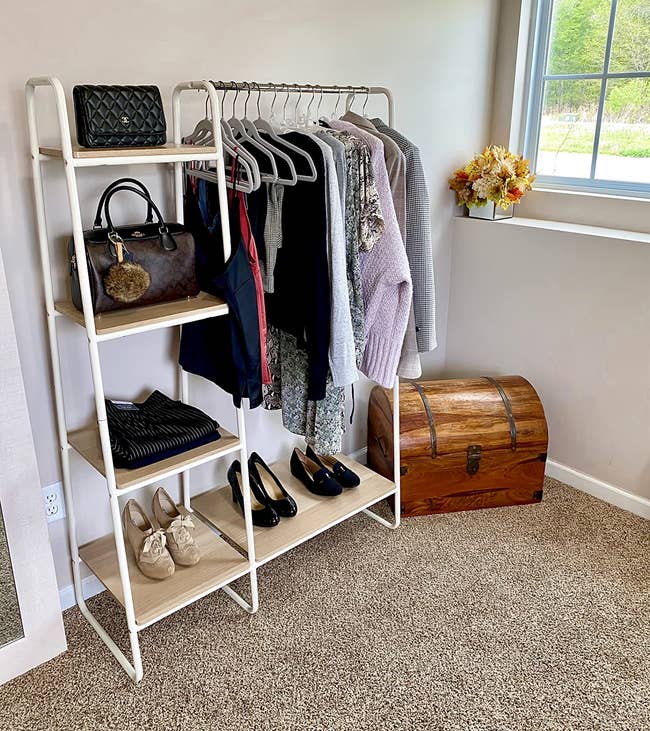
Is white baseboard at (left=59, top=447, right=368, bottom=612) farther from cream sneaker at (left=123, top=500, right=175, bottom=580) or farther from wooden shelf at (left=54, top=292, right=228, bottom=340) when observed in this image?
wooden shelf at (left=54, top=292, right=228, bottom=340)

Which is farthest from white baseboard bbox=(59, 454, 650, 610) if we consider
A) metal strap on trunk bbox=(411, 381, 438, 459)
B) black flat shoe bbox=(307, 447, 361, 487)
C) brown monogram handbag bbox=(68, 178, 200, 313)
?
brown monogram handbag bbox=(68, 178, 200, 313)

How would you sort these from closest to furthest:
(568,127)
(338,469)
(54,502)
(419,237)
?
(54,502)
(419,237)
(338,469)
(568,127)

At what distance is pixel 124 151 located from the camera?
4.97ft

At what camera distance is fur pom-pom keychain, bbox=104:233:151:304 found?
1.58 meters

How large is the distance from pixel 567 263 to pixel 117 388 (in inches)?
67.7

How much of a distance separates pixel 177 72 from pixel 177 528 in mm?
1317

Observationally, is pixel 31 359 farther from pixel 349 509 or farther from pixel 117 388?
pixel 349 509

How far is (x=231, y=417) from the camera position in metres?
2.36

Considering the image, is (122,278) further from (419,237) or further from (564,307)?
(564,307)

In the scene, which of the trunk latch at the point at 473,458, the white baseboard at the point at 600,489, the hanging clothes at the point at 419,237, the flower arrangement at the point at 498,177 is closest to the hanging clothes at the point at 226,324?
the hanging clothes at the point at 419,237

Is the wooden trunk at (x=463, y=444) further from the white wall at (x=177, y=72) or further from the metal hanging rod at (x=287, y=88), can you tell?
the metal hanging rod at (x=287, y=88)

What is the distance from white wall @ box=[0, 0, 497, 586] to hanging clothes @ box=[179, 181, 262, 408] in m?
0.16

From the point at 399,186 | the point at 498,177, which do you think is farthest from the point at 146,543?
the point at 498,177

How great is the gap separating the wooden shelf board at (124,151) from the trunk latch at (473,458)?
1.45m
